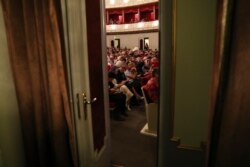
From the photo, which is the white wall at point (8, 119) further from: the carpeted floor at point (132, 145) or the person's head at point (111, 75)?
the person's head at point (111, 75)

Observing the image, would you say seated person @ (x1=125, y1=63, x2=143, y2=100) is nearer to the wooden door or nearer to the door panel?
the door panel

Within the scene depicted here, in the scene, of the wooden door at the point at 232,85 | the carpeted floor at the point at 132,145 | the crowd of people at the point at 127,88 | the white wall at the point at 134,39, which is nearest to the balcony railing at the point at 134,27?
the white wall at the point at 134,39

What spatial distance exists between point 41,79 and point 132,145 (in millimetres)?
2282

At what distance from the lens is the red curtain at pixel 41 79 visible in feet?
4.41

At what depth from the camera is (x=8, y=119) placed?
4.96ft

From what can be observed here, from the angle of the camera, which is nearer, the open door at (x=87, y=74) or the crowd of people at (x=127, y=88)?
the open door at (x=87, y=74)

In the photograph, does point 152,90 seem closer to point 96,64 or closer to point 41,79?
point 96,64

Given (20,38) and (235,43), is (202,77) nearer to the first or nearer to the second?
(235,43)

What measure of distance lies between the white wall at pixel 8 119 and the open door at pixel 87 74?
434 millimetres

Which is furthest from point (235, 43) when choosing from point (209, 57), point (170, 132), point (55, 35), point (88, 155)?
point (88, 155)

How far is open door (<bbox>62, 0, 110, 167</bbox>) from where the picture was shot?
1.56m

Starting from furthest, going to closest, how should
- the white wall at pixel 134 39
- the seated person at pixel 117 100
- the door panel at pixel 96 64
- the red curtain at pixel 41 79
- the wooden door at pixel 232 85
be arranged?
the white wall at pixel 134 39 < the seated person at pixel 117 100 < the door panel at pixel 96 64 < the red curtain at pixel 41 79 < the wooden door at pixel 232 85

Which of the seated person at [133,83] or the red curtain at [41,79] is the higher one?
the red curtain at [41,79]

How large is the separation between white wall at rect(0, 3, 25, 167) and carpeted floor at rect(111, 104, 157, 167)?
1563 millimetres
